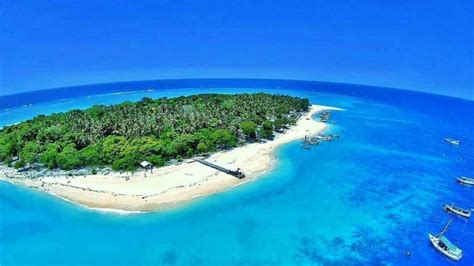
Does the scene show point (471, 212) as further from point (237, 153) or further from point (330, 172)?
point (237, 153)

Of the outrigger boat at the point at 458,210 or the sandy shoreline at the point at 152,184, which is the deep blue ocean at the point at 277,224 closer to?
the outrigger boat at the point at 458,210

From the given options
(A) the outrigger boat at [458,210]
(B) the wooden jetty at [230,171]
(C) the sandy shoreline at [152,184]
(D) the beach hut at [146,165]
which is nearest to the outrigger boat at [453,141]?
(A) the outrigger boat at [458,210]

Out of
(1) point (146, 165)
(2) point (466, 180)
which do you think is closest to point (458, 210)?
(2) point (466, 180)

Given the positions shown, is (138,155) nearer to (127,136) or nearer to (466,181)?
(127,136)

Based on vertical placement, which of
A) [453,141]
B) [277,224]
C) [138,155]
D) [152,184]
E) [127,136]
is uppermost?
[127,136]

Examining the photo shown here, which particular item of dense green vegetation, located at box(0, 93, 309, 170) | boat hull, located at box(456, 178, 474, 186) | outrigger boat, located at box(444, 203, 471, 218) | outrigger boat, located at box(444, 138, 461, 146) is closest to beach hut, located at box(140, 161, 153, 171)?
dense green vegetation, located at box(0, 93, 309, 170)

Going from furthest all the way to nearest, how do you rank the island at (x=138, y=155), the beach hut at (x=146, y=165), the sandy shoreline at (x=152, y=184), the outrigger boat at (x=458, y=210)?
the beach hut at (x=146, y=165)
the island at (x=138, y=155)
the sandy shoreline at (x=152, y=184)
the outrigger boat at (x=458, y=210)
